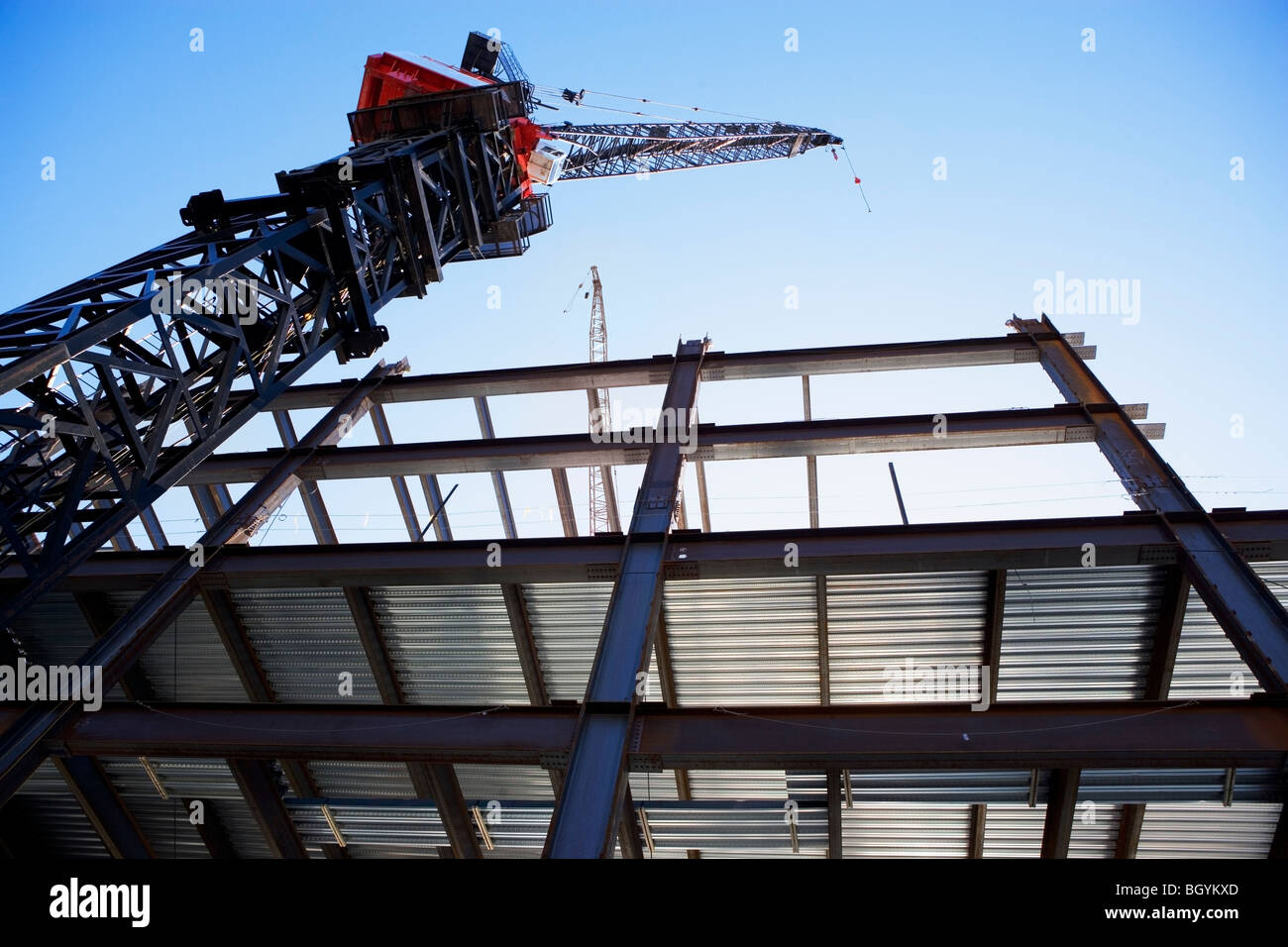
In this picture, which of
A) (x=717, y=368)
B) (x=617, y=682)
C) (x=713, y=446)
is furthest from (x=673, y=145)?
(x=617, y=682)

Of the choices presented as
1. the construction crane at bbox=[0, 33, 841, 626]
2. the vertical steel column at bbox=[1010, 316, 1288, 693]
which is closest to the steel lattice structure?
the construction crane at bbox=[0, 33, 841, 626]

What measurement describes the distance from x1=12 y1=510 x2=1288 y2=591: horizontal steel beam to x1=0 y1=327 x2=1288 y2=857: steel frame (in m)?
0.03

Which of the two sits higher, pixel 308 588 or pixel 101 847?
pixel 308 588

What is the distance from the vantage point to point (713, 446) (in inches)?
495

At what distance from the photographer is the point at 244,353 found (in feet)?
39.7

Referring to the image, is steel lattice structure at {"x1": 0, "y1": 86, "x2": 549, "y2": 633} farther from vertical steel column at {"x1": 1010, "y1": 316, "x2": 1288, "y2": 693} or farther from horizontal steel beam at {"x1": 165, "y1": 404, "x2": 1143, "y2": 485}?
vertical steel column at {"x1": 1010, "y1": 316, "x2": 1288, "y2": 693}

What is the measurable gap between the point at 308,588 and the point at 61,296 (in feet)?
16.9

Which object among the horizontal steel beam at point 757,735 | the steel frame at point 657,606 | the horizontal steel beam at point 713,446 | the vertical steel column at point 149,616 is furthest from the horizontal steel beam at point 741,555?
the horizontal steel beam at point 713,446

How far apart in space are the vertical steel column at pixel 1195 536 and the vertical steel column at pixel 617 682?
6220 millimetres

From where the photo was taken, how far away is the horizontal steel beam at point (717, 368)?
14.4 m

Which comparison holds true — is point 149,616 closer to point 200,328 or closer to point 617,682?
point 200,328

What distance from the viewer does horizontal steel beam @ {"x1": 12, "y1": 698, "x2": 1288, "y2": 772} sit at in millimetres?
7465
